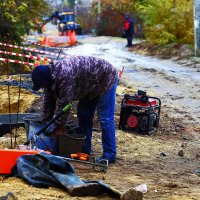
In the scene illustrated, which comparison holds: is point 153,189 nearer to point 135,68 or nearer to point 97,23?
point 135,68

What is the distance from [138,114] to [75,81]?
3.25m

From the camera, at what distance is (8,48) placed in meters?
18.8

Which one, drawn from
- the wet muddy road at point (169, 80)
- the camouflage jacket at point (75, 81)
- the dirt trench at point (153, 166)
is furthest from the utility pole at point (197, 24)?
the camouflage jacket at point (75, 81)

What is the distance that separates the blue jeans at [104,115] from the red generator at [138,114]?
2.35 m

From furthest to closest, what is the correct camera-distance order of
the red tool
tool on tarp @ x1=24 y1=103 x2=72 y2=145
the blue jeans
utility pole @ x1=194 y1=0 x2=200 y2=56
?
utility pole @ x1=194 y1=0 x2=200 y2=56, the blue jeans, the red tool, tool on tarp @ x1=24 y1=103 x2=72 y2=145

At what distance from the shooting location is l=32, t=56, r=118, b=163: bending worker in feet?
23.0

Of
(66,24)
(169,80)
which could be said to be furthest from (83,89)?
(66,24)

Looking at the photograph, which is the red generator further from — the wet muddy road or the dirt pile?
the wet muddy road

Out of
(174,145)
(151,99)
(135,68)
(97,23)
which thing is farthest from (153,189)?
(97,23)

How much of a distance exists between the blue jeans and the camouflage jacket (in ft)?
0.43

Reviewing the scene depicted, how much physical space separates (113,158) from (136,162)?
1.52ft

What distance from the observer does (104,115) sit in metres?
7.74

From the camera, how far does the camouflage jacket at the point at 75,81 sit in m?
7.04

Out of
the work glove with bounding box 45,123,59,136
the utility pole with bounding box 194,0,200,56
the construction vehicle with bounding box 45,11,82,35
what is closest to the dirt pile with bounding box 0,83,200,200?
the work glove with bounding box 45,123,59,136
